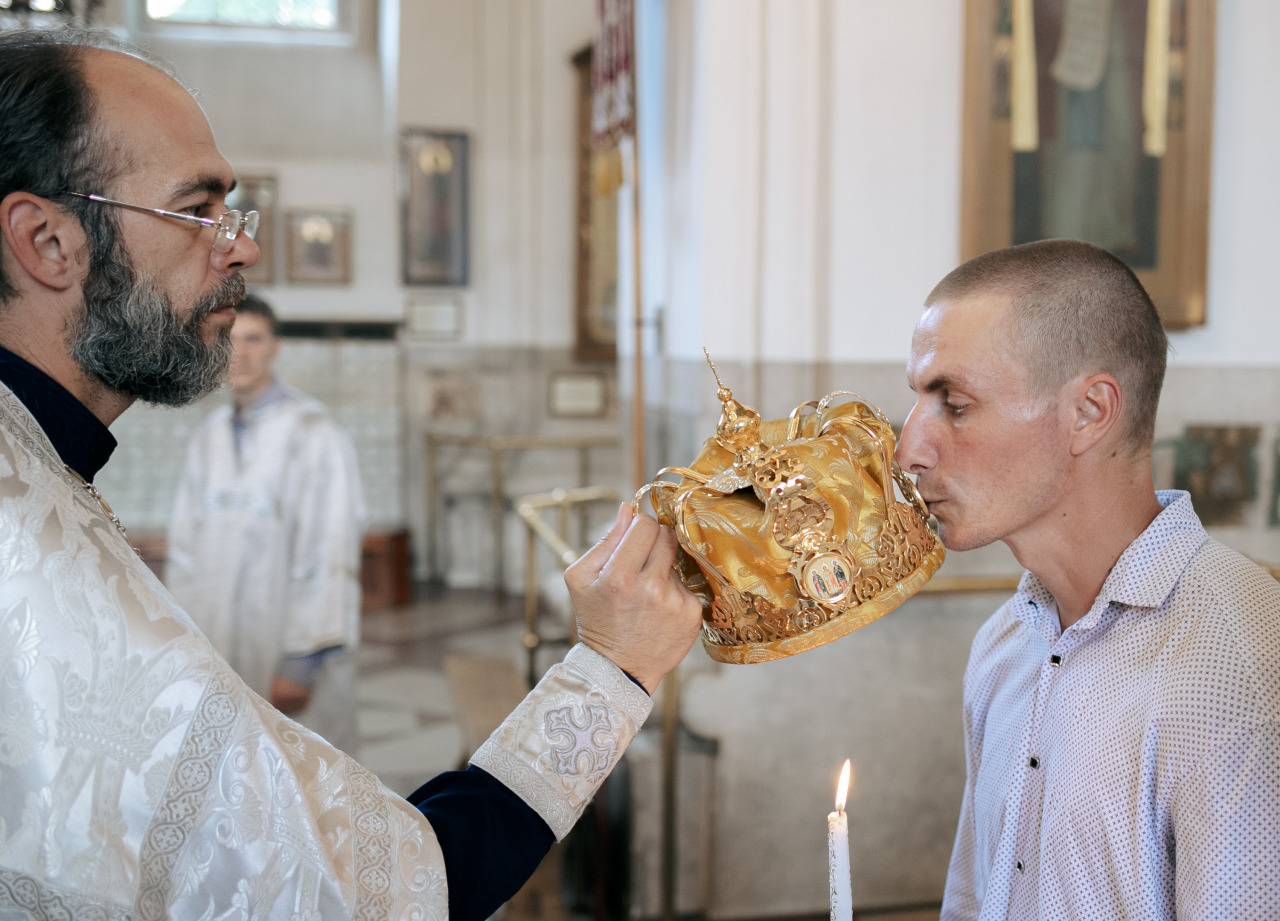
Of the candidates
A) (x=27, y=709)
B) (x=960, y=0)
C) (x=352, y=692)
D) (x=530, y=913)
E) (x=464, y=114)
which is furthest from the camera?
(x=464, y=114)

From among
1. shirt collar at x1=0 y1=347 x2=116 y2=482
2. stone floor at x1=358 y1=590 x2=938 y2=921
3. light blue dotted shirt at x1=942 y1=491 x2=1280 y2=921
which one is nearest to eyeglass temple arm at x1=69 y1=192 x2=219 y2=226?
shirt collar at x1=0 y1=347 x2=116 y2=482

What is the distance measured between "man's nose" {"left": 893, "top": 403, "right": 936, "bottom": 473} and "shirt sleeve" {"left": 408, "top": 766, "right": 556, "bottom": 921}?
67cm

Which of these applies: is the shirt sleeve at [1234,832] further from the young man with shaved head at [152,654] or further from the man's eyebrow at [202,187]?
the man's eyebrow at [202,187]

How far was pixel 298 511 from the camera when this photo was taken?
12.6 feet

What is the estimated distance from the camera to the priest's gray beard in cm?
142

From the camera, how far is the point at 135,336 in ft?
4.69

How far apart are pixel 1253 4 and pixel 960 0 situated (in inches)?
37.0

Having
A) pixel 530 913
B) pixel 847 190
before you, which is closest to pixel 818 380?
pixel 847 190

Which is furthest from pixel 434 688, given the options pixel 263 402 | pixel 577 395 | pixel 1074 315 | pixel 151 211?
pixel 1074 315

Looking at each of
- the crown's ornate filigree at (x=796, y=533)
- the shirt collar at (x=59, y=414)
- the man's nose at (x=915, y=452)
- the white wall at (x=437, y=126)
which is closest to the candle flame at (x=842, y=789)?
the crown's ornate filigree at (x=796, y=533)

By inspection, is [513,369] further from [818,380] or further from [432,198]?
[818,380]

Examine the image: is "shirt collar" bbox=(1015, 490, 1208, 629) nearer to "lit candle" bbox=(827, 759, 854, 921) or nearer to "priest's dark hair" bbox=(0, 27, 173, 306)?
"lit candle" bbox=(827, 759, 854, 921)

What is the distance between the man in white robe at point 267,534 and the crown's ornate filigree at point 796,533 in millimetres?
2670

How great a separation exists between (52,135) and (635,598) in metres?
0.94
